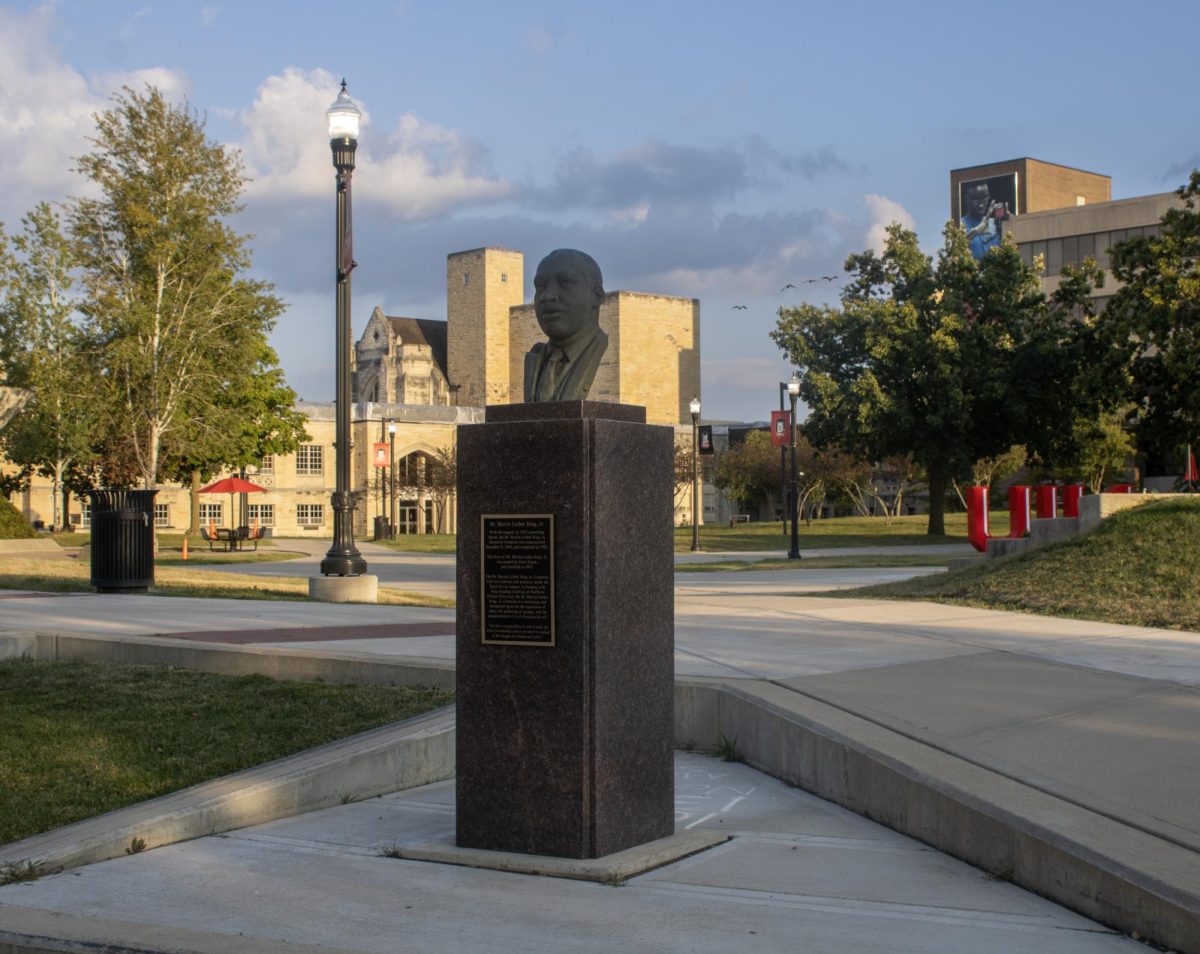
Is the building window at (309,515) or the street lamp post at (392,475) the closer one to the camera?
the street lamp post at (392,475)

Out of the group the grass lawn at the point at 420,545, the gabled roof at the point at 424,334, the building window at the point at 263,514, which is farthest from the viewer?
the gabled roof at the point at 424,334

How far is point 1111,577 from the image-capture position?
1455cm

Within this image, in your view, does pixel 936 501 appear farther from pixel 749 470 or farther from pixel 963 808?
pixel 963 808

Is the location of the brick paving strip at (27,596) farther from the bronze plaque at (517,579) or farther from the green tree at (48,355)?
the green tree at (48,355)

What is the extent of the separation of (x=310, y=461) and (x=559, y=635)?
7477cm

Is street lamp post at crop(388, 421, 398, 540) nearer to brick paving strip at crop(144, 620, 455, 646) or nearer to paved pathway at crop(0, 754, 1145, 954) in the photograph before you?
brick paving strip at crop(144, 620, 455, 646)

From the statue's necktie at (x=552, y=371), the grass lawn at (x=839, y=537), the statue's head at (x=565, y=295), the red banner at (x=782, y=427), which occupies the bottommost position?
the grass lawn at (x=839, y=537)

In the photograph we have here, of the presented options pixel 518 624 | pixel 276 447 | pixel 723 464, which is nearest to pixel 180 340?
pixel 276 447

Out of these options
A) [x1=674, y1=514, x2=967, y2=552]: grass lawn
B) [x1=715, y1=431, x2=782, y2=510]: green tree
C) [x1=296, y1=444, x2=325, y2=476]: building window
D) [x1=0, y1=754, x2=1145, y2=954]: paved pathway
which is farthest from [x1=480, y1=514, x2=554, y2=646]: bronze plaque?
[x1=715, y1=431, x2=782, y2=510]: green tree

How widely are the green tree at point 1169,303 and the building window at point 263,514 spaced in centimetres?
5096

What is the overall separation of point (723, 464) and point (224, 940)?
3178 inches

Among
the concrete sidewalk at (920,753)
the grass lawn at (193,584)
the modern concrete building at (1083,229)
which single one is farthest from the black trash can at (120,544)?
A: the modern concrete building at (1083,229)

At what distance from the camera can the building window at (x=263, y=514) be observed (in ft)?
250

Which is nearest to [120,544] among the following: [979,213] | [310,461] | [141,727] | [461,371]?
→ [141,727]
